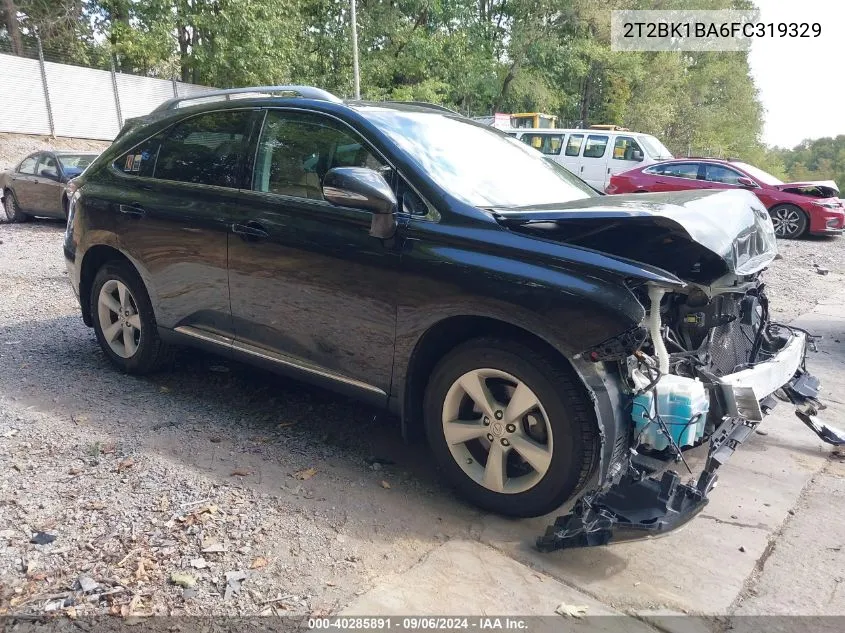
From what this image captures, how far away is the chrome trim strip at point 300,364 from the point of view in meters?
3.31

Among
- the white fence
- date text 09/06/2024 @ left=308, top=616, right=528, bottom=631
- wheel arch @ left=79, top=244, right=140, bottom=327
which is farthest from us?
the white fence

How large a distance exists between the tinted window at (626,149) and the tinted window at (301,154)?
15.3 meters

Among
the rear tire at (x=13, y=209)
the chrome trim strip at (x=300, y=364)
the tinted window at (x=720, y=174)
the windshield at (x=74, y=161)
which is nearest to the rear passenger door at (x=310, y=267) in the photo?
the chrome trim strip at (x=300, y=364)

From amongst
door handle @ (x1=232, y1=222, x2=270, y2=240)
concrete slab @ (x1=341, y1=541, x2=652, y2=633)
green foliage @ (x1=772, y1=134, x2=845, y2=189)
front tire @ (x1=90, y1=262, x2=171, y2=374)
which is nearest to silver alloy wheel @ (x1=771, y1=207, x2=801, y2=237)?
door handle @ (x1=232, y1=222, x2=270, y2=240)

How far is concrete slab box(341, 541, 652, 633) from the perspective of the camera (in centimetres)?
237

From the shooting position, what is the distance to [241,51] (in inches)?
898

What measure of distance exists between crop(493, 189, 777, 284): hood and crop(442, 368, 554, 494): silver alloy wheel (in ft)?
2.20

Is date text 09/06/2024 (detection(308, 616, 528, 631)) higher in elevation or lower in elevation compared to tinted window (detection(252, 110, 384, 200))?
lower

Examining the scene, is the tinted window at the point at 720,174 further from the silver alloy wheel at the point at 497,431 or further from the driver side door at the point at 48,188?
the driver side door at the point at 48,188

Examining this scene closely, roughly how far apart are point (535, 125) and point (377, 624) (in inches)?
1023

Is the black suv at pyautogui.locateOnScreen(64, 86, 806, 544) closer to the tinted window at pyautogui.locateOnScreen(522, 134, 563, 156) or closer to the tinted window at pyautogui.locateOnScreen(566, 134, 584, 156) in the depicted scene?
the tinted window at pyautogui.locateOnScreen(566, 134, 584, 156)

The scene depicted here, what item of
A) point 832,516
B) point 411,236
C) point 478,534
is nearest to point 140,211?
point 411,236

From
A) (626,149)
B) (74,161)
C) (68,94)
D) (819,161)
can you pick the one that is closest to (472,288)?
(74,161)

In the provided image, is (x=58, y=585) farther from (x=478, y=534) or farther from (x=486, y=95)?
(x=486, y=95)
